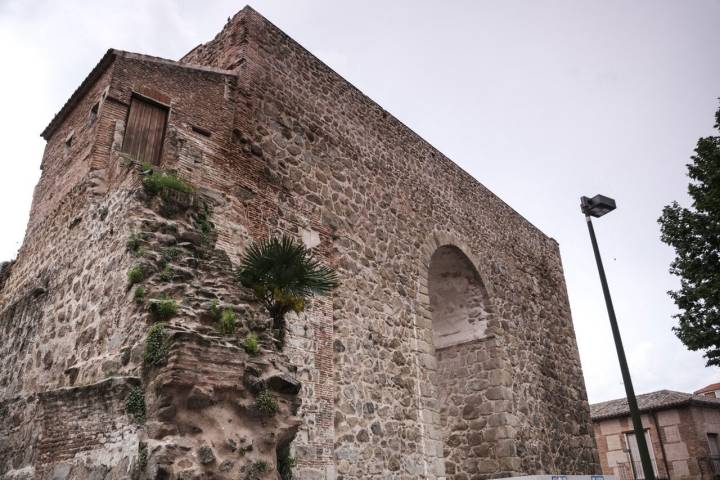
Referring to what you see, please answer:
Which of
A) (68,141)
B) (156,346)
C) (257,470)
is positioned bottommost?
(257,470)

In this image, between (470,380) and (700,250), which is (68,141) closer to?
(470,380)

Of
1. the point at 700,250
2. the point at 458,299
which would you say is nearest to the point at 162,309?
the point at 458,299

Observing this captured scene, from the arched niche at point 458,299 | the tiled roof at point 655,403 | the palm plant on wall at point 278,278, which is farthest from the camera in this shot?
the tiled roof at point 655,403

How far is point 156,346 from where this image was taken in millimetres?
4312

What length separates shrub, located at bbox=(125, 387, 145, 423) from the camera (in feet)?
13.5

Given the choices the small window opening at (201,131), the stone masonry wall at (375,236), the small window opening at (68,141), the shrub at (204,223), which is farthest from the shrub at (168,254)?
the small window opening at (68,141)

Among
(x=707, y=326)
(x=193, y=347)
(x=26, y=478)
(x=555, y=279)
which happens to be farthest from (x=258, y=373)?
(x=555, y=279)

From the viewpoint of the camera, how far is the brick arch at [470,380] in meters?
10.0

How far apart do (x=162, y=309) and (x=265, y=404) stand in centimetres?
109

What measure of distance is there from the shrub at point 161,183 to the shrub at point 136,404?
214 centimetres

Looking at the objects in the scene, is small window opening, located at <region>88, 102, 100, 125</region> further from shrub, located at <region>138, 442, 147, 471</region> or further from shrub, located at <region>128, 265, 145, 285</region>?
shrub, located at <region>138, 442, 147, 471</region>

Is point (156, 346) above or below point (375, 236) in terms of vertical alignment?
below

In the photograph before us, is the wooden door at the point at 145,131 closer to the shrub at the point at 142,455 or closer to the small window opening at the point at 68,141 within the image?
the small window opening at the point at 68,141

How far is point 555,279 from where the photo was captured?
15.2 metres
